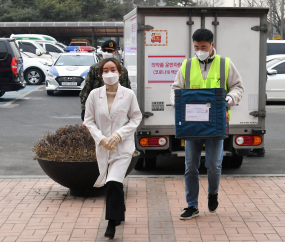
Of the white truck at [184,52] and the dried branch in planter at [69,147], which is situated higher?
the white truck at [184,52]

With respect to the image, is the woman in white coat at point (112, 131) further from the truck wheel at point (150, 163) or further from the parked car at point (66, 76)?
the parked car at point (66, 76)

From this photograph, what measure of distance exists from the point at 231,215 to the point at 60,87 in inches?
557

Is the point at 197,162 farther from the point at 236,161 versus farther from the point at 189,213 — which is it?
the point at 236,161

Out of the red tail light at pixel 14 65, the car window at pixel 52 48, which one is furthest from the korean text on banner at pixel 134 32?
the car window at pixel 52 48

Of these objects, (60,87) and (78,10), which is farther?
(78,10)

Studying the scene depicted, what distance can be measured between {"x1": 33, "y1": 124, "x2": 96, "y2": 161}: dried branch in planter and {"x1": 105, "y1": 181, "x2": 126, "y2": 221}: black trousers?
1299mm

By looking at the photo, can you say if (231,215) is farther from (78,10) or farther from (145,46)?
(78,10)

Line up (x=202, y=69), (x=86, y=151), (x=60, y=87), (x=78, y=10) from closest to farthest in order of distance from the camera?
(x=202, y=69)
(x=86, y=151)
(x=60, y=87)
(x=78, y=10)

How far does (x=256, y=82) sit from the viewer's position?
6.99 meters

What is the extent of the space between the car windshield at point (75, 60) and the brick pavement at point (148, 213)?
1287 cm

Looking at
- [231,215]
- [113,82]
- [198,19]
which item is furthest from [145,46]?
[231,215]

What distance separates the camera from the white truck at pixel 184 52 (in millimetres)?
6840

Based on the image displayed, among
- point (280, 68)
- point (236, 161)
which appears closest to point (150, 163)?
point (236, 161)

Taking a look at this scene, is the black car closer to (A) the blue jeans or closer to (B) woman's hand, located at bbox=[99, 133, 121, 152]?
(A) the blue jeans
